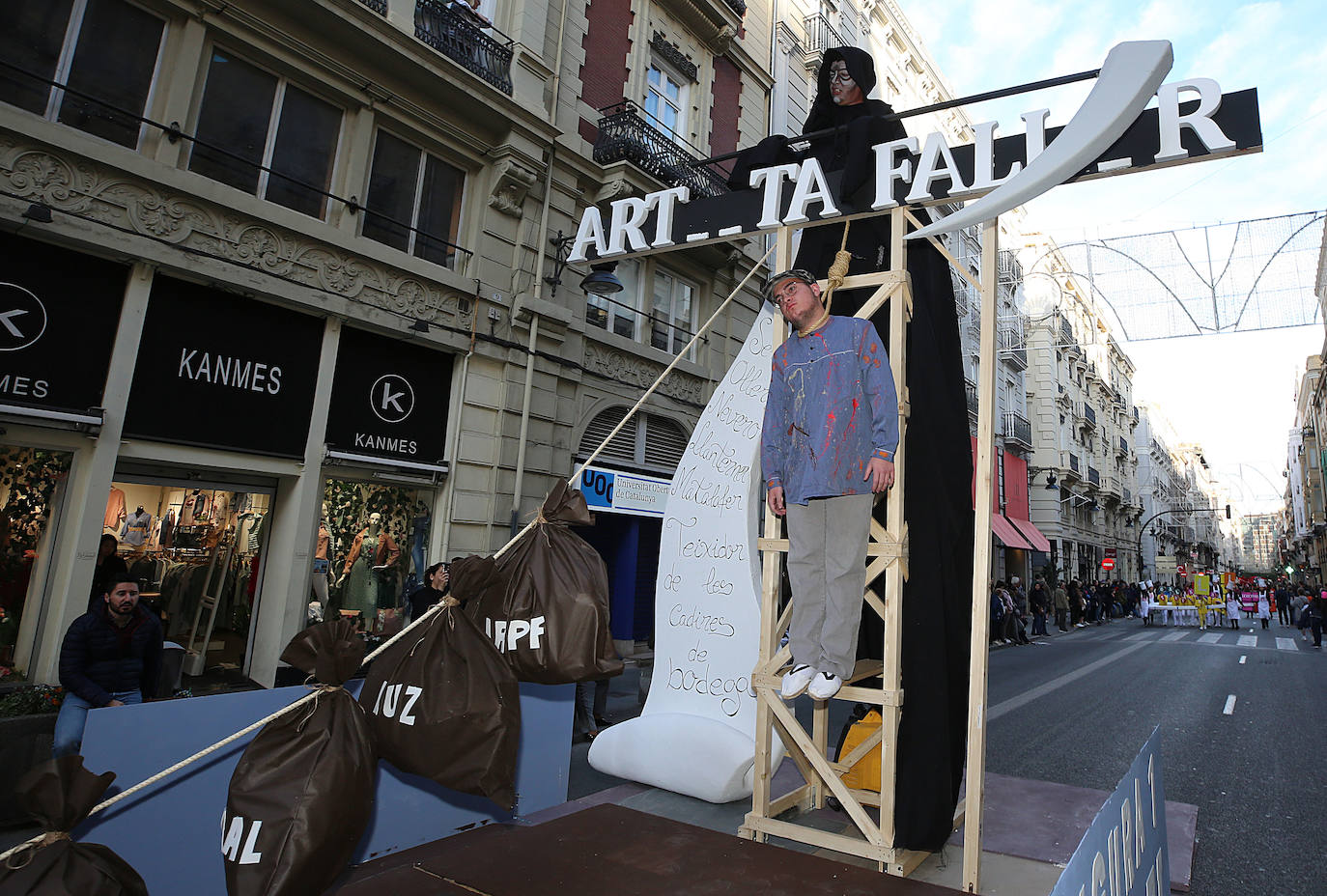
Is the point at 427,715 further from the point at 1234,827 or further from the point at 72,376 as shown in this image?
the point at 72,376

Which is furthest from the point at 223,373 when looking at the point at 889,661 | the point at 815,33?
the point at 815,33

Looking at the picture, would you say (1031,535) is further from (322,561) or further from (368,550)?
(322,561)

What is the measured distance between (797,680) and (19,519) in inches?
302

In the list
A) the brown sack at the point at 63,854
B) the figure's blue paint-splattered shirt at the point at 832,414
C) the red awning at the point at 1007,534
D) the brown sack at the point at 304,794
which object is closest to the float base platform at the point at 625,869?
the brown sack at the point at 304,794

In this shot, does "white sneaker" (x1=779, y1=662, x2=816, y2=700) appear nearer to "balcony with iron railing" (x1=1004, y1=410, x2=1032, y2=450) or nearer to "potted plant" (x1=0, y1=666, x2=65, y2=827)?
"potted plant" (x1=0, y1=666, x2=65, y2=827)

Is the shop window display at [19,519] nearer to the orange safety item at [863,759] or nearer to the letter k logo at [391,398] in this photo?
the letter k logo at [391,398]

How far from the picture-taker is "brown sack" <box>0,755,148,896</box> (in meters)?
1.98

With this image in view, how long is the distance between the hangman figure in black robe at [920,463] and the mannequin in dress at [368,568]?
7323 millimetres

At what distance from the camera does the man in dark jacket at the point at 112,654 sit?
501 centimetres

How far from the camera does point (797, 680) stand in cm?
334

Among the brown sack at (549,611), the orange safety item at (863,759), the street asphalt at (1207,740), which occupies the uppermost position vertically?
the brown sack at (549,611)

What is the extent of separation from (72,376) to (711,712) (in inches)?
276

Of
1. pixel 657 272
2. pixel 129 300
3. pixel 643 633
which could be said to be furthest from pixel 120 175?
pixel 643 633

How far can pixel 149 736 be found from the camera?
3.28 meters
